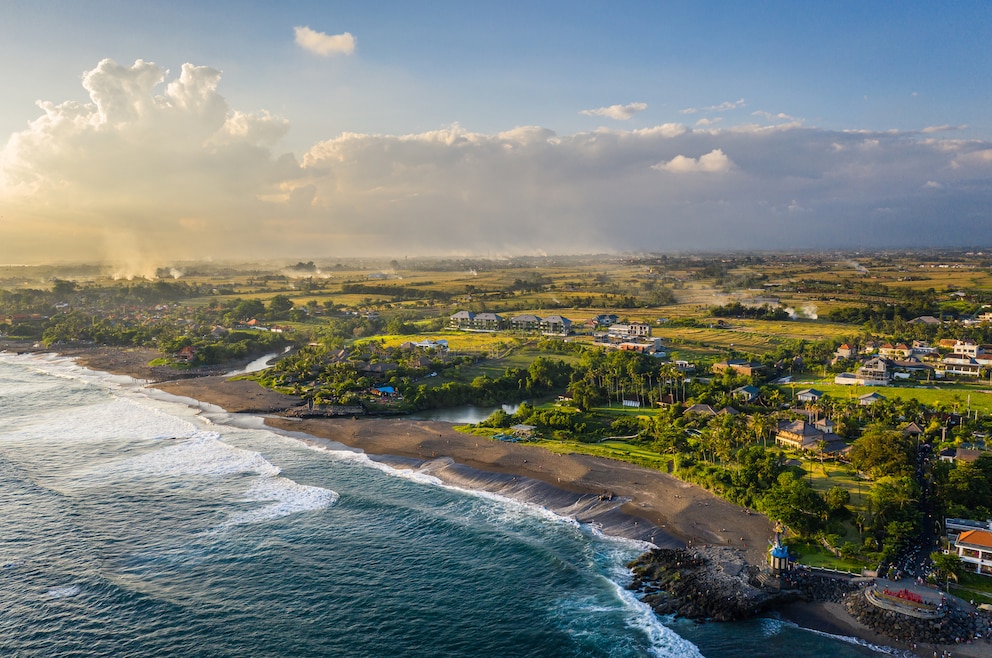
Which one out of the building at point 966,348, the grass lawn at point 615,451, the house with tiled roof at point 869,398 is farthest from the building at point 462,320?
the building at point 966,348

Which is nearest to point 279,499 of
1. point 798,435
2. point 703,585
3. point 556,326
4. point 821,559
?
point 703,585

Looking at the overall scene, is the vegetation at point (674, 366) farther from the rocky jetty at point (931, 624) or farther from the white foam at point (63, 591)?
the white foam at point (63, 591)

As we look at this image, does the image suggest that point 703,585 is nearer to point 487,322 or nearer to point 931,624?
point 931,624

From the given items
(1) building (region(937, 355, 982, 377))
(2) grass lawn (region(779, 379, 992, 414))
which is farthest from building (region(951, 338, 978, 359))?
(2) grass lawn (region(779, 379, 992, 414))

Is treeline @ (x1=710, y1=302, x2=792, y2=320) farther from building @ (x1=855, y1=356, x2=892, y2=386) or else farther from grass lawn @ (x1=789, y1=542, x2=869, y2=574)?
grass lawn @ (x1=789, y1=542, x2=869, y2=574)

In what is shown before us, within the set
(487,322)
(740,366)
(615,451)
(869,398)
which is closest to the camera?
(615,451)
